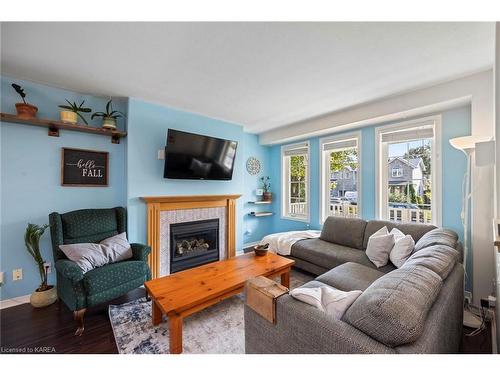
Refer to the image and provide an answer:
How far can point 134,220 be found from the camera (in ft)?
8.67

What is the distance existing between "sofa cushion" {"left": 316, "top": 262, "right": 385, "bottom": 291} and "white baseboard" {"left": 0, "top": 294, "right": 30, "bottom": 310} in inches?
117

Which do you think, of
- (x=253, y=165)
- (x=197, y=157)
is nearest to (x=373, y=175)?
(x=253, y=165)

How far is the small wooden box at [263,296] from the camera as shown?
1042 millimetres

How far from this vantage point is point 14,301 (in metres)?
2.12

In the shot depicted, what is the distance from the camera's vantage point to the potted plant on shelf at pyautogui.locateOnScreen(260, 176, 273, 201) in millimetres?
4474

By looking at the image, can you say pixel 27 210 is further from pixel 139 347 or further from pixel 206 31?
pixel 206 31

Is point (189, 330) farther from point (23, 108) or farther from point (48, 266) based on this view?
point (23, 108)

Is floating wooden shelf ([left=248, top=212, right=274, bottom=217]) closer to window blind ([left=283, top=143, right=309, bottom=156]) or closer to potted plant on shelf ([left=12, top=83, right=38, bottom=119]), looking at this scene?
window blind ([left=283, top=143, right=309, bottom=156])

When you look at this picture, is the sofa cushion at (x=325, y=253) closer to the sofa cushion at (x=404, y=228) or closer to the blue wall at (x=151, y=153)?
A: the sofa cushion at (x=404, y=228)

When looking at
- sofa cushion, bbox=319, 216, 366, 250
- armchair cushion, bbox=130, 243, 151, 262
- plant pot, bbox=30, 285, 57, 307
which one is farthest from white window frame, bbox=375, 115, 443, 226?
plant pot, bbox=30, 285, 57, 307

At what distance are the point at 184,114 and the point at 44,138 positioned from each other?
1612 mm

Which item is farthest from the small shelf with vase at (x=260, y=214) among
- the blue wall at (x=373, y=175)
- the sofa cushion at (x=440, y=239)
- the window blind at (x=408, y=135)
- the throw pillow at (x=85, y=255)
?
the sofa cushion at (x=440, y=239)

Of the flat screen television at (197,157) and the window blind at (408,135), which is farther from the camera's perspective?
the flat screen television at (197,157)

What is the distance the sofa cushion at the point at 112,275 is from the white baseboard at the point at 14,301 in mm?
1022
